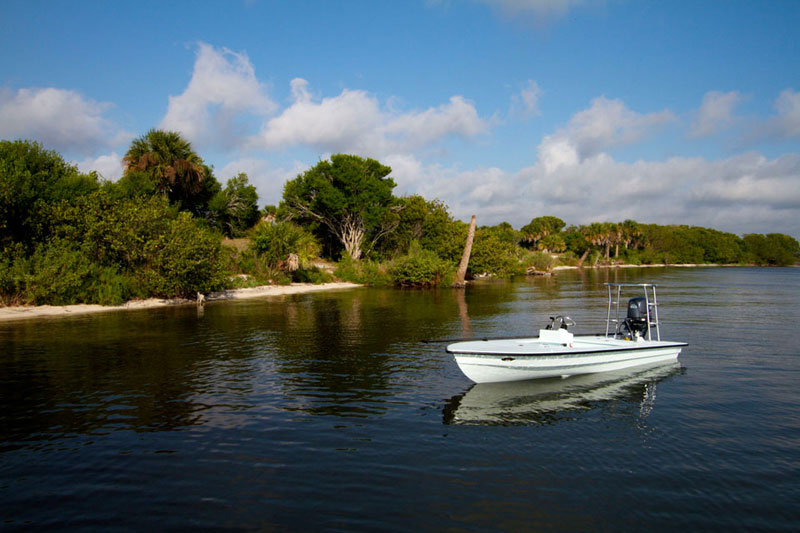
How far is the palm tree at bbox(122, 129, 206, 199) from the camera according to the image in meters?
46.2

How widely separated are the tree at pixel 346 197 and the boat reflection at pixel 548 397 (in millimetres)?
47117

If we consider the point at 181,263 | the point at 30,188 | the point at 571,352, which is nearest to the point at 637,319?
the point at 571,352

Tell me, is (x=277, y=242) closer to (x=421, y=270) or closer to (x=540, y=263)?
(x=421, y=270)

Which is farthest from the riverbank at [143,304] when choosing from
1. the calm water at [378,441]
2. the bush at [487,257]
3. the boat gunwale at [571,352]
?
the boat gunwale at [571,352]

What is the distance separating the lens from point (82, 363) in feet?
51.6

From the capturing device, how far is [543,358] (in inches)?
509

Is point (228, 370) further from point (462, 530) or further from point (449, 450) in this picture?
point (462, 530)

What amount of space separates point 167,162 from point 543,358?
4458 cm

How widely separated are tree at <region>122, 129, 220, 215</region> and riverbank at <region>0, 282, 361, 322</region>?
12.5m

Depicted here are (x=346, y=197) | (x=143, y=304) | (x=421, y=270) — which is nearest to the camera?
(x=143, y=304)

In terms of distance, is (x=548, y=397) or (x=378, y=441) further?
(x=548, y=397)

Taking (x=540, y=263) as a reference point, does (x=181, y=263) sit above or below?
above

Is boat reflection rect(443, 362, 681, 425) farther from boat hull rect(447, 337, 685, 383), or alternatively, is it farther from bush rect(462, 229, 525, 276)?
bush rect(462, 229, 525, 276)

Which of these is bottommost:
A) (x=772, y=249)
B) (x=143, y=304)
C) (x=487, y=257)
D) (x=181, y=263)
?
(x=143, y=304)
